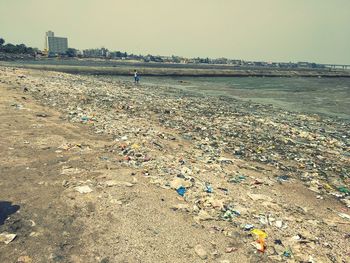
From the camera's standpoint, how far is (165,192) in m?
6.54

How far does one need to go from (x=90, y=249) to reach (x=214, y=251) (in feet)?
→ 6.59

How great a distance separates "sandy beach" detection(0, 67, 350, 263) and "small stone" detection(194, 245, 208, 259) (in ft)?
0.05

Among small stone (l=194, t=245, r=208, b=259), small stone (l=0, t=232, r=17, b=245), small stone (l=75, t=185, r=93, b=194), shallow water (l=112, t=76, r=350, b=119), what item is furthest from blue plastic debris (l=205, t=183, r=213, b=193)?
shallow water (l=112, t=76, r=350, b=119)

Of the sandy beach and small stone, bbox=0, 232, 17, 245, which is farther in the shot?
the sandy beach

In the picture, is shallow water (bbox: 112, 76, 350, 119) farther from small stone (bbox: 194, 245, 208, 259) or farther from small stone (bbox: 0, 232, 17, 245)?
small stone (bbox: 0, 232, 17, 245)

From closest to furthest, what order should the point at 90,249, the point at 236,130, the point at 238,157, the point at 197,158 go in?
the point at 90,249, the point at 197,158, the point at 238,157, the point at 236,130

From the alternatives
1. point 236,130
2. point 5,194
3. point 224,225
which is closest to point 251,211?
point 224,225

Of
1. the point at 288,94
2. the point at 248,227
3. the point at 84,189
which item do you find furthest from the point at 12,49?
the point at 248,227

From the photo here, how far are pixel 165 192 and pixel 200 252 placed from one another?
2.01 meters

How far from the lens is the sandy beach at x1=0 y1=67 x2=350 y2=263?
4812mm

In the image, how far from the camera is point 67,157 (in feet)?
27.0

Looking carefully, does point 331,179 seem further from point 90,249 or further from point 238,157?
point 90,249

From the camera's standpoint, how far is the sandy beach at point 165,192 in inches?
189

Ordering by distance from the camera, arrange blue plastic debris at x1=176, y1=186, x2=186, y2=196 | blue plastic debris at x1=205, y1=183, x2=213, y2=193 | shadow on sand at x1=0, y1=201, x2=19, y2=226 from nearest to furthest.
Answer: shadow on sand at x1=0, y1=201, x2=19, y2=226
blue plastic debris at x1=176, y1=186, x2=186, y2=196
blue plastic debris at x1=205, y1=183, x2=213, y2=193
